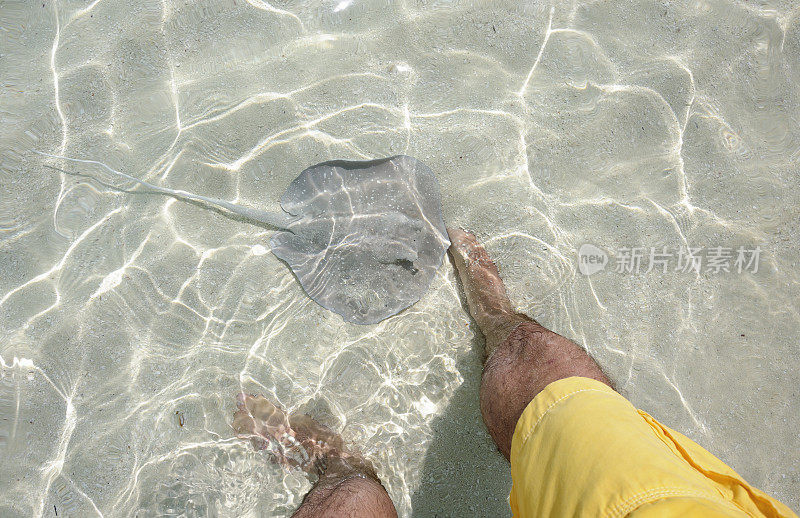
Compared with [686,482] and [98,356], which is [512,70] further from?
[98,356]

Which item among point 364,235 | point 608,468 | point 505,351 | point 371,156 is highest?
point 608,468

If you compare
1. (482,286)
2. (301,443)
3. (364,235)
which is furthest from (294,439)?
(482,286)

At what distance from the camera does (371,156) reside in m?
3.65

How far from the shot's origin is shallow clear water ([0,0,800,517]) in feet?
10.7

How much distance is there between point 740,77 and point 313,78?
343cm

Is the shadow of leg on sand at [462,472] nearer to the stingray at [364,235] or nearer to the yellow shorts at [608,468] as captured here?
the stingray at [364,235]

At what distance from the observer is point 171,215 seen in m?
3.61

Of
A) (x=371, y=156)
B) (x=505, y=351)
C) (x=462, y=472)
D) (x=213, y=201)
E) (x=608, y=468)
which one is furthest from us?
(x=371, y=156)

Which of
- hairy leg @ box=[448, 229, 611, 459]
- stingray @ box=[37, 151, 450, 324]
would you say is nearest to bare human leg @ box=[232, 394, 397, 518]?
stingray @ box=[37, 151, 450, 324]

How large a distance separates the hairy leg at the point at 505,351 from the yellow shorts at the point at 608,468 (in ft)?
2.43

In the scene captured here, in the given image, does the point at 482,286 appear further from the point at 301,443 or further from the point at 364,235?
the point at 301,443

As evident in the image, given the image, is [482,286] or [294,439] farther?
[482,286]

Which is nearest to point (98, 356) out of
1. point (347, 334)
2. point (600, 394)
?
point (347, 334)

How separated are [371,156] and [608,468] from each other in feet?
8.95
